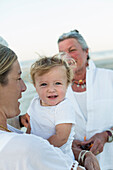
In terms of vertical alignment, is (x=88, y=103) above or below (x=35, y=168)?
below

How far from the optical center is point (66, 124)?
157cm

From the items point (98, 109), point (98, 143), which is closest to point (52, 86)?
point (98, 143)

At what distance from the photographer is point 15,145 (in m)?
0.88

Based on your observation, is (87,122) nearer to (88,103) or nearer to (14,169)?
(88,103)

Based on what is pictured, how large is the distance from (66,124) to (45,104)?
0.97 ft

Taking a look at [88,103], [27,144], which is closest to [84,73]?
[88,103]

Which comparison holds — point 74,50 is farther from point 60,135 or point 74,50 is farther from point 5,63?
point 5,63

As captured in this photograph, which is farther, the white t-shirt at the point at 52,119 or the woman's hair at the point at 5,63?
the white t-shirt at the point at 52,119

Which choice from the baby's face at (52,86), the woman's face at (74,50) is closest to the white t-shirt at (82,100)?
the woman's face at (74,50)

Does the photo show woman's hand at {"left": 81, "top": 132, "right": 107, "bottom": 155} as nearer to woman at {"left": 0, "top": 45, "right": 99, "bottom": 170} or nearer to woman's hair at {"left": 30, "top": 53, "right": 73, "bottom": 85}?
woman's hair at {"left": 30, "top": 53, "right": 73, "bottom": 85}

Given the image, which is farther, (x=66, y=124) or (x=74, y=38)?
(x=74, y=38)

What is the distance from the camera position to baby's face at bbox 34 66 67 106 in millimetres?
1702

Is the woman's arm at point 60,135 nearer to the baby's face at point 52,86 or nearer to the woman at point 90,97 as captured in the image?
the baby's face at point 52,86

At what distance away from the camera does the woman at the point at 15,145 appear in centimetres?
86
